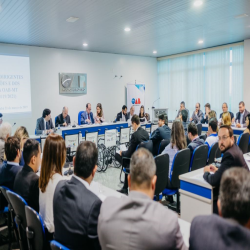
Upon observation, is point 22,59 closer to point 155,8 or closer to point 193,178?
point 155,8

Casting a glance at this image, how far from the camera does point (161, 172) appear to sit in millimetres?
3135

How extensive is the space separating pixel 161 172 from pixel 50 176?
5.16ft

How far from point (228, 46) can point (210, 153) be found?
652 centimetres

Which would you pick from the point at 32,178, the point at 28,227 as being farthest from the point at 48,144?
the point at 28,227

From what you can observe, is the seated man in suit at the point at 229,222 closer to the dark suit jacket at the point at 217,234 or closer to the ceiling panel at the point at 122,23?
the dark suit jacket at the point at 217,234

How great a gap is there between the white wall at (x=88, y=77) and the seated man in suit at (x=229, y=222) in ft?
26.4

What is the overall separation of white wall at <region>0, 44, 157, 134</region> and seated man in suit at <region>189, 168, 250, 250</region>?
8036mm

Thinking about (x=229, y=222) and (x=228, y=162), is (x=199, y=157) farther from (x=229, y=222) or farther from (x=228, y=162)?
(x=229, y=222)

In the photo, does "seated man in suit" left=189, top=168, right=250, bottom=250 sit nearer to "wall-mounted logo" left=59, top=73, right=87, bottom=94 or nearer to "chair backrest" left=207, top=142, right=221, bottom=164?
"chair backrest" left=207, top=142, right=221, bottom=164

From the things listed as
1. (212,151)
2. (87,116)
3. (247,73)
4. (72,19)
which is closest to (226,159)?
(212,151)

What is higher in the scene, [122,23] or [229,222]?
[122,23]

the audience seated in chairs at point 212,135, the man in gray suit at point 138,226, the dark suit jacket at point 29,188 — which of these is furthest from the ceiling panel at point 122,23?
the man in gray suit at point 138,226

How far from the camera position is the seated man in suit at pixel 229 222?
99 centimetres

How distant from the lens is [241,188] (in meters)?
1.05
